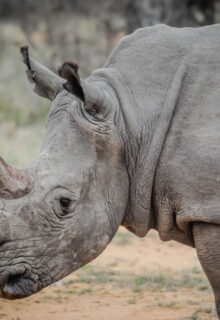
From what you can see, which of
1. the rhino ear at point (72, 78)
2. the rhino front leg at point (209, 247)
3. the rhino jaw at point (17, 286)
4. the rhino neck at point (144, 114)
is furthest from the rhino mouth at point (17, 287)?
the rhino ear at point (72, 78)

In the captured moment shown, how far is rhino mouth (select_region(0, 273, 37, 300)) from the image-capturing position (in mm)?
4555

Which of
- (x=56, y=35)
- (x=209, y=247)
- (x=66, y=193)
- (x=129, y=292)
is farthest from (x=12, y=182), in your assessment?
(x=56, y=35)

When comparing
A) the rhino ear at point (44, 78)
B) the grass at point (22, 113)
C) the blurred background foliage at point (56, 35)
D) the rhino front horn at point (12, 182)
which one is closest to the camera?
the rhino front horn at point (12, 182)

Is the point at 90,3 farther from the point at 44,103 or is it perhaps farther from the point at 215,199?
the point at 215,199

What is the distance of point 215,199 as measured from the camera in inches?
180

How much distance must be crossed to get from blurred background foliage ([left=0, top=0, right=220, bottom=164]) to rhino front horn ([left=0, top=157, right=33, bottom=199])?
7.39 meters

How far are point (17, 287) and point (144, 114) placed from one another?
4.41ft

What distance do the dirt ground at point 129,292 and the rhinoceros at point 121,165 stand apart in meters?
1.65

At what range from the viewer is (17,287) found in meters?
4.60

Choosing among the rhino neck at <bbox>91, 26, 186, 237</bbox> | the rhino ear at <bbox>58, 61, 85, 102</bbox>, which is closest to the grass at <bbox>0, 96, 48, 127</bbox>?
the rhino neck at <bbox>91, 26, 186, 237</bbox>

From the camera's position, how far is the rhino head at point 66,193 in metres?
4.56

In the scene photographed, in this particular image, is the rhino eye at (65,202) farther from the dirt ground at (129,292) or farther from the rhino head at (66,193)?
the dirt ground at (129,292)

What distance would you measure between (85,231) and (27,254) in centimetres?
39

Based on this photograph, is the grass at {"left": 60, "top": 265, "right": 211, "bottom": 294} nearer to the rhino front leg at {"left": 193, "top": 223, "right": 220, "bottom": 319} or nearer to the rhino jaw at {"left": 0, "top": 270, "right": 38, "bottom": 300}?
the rhino front leg at {"left": 193, "top": 223, "right": 220, "bottom": 319}
